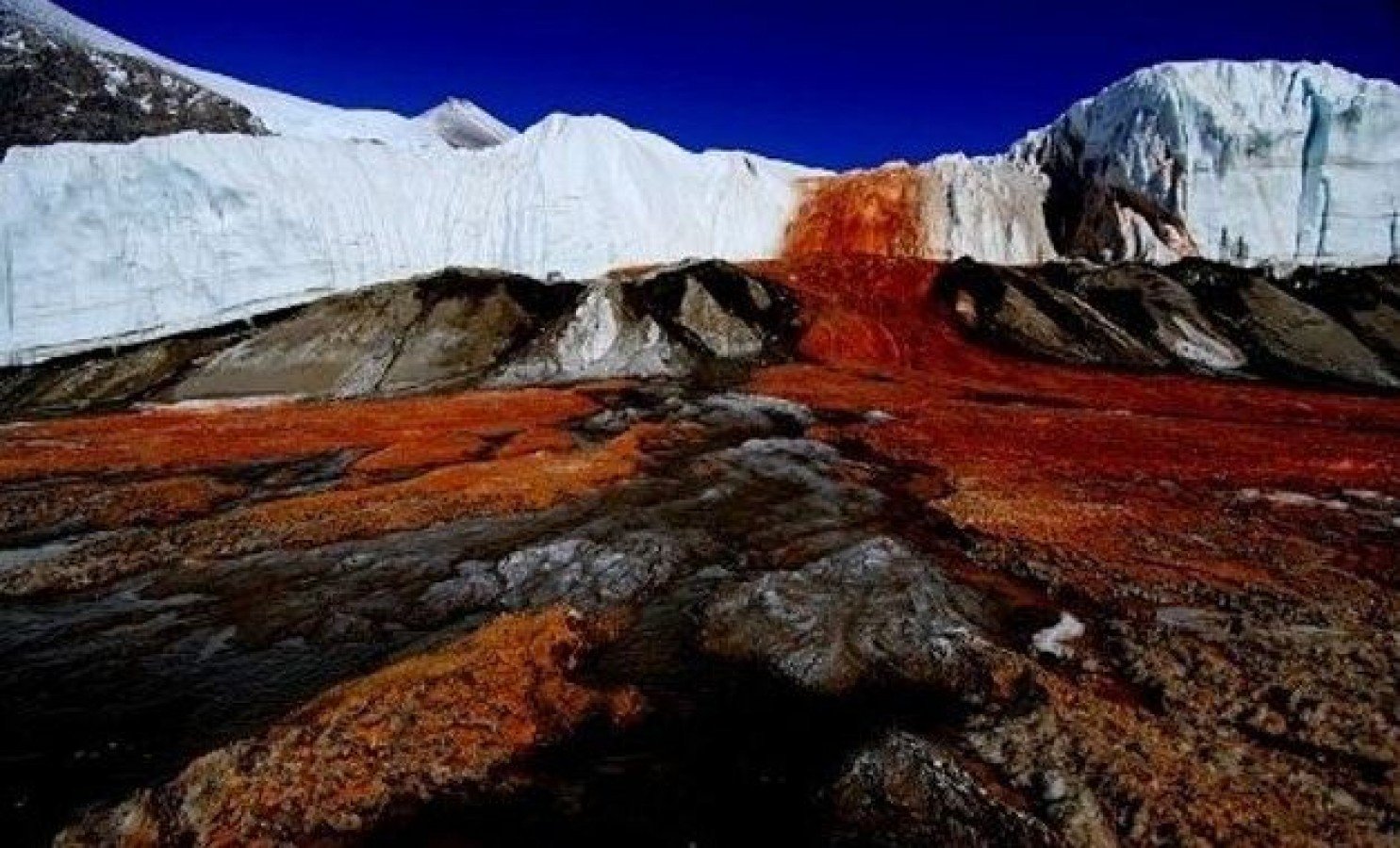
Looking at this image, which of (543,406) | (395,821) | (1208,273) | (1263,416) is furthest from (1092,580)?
(1208,273)

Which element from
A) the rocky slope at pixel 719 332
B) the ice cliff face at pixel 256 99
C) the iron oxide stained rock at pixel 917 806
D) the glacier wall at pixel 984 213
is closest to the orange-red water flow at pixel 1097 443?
the rocky slope at pixel 719 332

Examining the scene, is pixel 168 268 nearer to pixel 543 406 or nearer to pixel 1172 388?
pixel 543 406

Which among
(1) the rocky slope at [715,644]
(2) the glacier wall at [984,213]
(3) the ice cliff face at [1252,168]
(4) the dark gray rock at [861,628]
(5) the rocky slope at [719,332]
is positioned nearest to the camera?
(1) the rocky slope at [715,644]

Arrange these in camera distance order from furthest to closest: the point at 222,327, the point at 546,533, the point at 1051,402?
1. the point at 222,327
2. the point at 1051,402
3. the point at 546,533

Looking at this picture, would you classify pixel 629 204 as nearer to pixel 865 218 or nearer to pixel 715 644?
pixel 865 218

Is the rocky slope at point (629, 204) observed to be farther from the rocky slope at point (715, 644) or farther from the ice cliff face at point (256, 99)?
the ice cliff face at point (256, 99)
